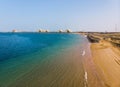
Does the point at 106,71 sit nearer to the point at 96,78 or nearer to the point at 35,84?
the point at 96,78

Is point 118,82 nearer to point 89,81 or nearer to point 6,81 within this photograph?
point 89,81

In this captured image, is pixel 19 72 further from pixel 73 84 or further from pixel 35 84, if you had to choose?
pixel 73 84

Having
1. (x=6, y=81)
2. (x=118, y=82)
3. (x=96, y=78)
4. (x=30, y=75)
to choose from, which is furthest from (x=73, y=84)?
(x=6, y=81)

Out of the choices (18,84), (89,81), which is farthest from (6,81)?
(89,81)

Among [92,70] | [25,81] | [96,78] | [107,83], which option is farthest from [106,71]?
[25,81]

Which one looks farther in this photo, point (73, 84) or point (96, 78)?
point (96, 78)

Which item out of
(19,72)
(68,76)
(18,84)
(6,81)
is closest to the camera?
(18,84)

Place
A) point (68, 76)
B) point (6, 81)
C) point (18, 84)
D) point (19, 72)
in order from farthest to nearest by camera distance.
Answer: point (19, 72) < point (68, 76) < point (6, 81) < point (18, 84)

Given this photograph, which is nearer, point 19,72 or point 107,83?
point 107,83
